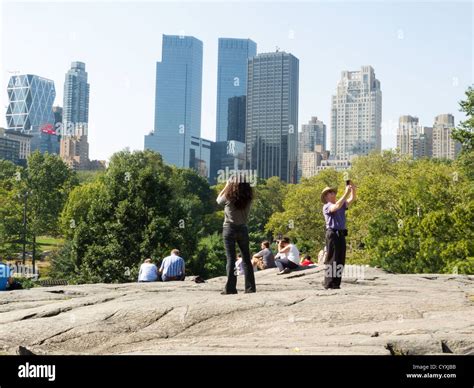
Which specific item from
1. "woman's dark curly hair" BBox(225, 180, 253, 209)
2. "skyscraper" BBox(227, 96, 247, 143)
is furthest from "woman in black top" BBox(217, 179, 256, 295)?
"skyscraper" BBox(227, 96, 247, 143)

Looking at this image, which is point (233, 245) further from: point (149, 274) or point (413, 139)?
point (413, 139)

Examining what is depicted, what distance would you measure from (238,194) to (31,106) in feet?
558

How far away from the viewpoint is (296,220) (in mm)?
60719

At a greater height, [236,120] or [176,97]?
[176,97]

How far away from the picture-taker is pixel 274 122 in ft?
268

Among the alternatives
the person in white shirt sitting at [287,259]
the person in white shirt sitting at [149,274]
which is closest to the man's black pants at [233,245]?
the person in white shirt sitting at [287,259]

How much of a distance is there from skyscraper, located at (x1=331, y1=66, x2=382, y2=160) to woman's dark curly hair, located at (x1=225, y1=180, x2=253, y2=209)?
175ft

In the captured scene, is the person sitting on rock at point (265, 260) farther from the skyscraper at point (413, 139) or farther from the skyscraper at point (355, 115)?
the skyscraper at point (413, 139)

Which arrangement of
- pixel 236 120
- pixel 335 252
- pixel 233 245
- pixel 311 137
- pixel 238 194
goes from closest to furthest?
pixel 238 194 < pixel 233 245 < pixel 335 252 < pixel 311 137 < pixel 236 120

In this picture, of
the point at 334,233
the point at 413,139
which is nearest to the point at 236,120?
the point at 413,139

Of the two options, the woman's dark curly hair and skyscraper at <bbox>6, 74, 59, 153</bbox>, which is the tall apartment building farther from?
the woman's dark curly hair

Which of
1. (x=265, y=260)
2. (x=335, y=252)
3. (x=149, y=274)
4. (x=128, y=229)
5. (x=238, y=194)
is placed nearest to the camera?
(x=238, y=194)

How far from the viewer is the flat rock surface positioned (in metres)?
8.79

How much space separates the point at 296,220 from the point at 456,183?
17787mm
